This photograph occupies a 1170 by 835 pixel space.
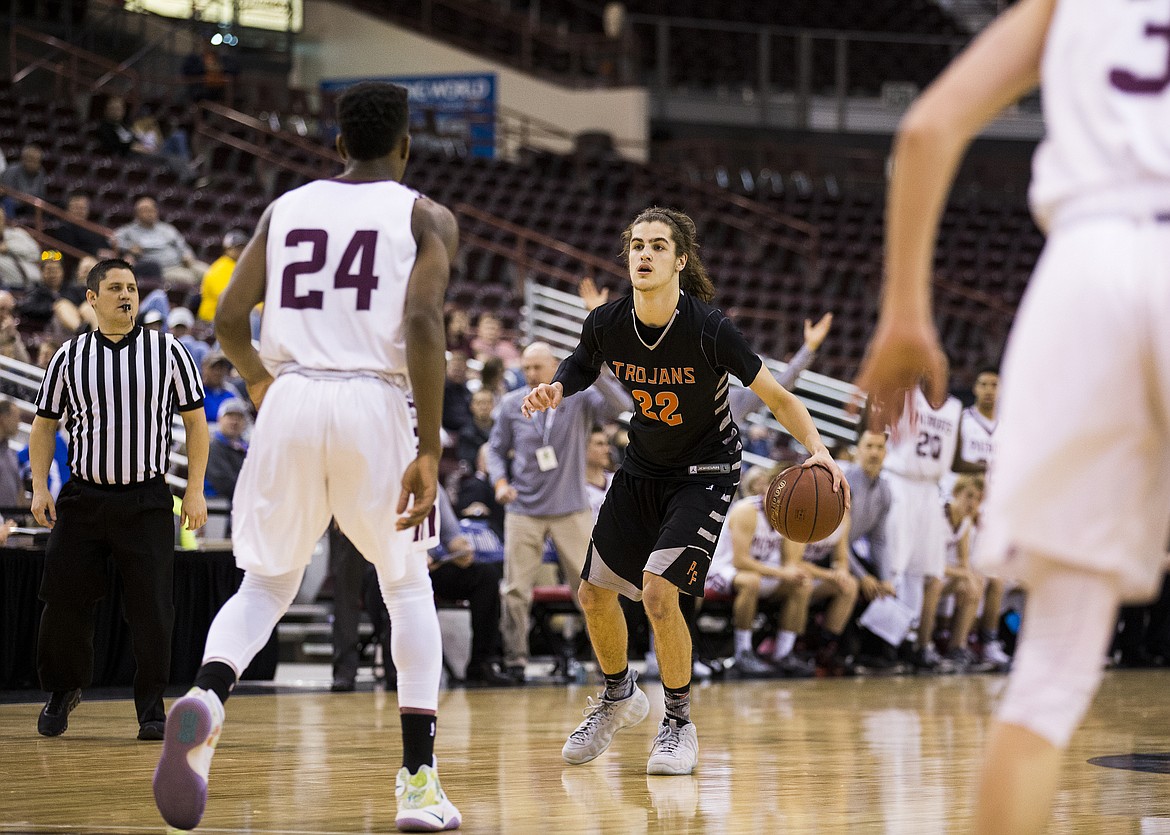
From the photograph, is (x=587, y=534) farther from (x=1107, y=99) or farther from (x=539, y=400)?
(x=1107, y=99)

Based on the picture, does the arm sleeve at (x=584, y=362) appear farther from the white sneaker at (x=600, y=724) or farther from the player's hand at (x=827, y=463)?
the white sneaker at (x=600, y=724)

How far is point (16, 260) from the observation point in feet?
37.9

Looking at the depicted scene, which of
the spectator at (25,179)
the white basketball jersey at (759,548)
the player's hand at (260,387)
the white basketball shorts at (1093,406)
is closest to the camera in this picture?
the white basketball shorts at (1093,406)

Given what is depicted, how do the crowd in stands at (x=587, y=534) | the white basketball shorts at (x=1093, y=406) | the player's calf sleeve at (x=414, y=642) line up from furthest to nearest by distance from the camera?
the crowd in stands at (x=587, y=534) < the player's calf sleeve at (x=414, y=642) < the white basketball shorts at (x=1093, y=406)

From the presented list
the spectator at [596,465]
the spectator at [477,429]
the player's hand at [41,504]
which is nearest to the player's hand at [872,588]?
the spectator at [596,465]

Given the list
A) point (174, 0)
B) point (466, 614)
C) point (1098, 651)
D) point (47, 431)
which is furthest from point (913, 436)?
point (174, 0)

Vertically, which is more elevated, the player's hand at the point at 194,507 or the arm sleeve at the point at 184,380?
the arm sleeve at the point at 184,380

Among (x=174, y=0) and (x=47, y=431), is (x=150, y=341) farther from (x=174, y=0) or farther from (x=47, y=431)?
(x=174, y=0)

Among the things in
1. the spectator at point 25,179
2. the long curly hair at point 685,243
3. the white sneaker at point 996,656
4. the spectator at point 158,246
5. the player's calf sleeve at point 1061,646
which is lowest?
the white sneaker at point 996,656

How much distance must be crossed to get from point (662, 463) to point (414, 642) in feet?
5.48

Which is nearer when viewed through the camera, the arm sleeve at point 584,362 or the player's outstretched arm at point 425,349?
the player's outstretched arm at point 425,349

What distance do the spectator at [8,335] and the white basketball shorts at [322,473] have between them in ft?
21.7

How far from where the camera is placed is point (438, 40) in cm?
2278

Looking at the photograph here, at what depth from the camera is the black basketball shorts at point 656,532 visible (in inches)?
193
